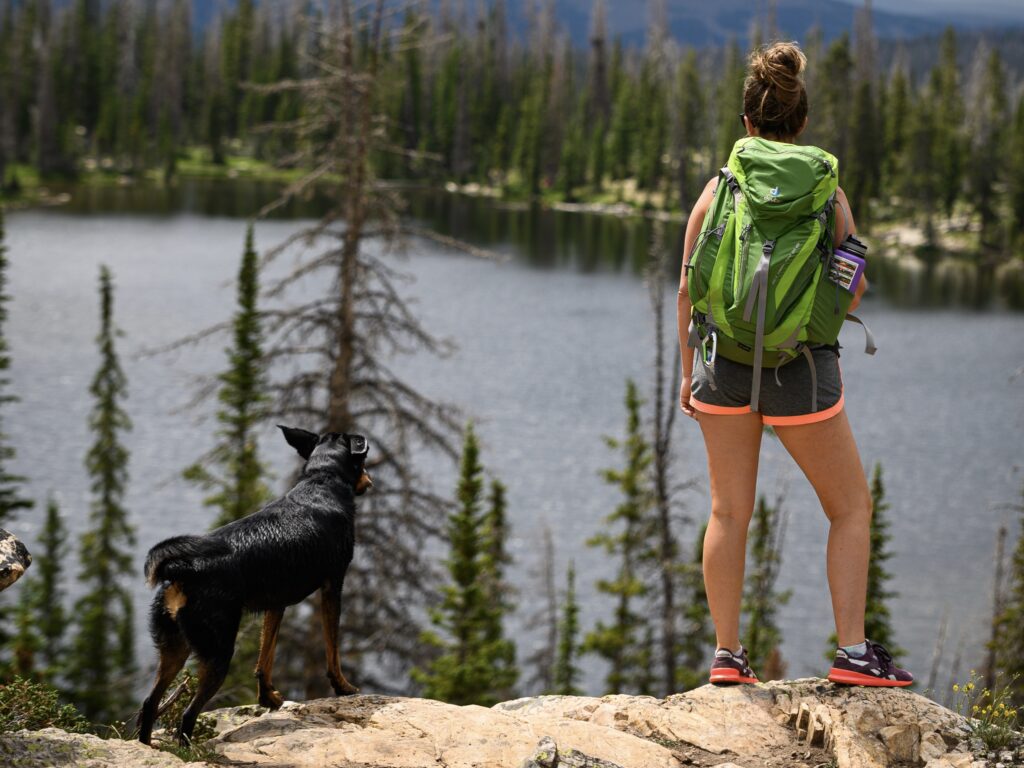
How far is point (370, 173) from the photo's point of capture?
21.8 m

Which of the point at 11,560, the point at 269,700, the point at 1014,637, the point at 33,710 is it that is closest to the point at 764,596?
the point at 1014,637

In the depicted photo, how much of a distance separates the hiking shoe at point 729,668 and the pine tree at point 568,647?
25083mm

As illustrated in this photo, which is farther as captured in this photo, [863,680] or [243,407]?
[243,407]

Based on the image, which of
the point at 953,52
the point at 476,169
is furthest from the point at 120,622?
the point at 953,52

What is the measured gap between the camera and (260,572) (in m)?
5.13

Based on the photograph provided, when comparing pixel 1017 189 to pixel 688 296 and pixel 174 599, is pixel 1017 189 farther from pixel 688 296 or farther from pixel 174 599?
pixel 174 599

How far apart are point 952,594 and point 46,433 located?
28836 mm

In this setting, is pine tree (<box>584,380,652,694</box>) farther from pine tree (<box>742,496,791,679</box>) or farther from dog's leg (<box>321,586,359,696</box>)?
dog's leg (<box>321,586,359,696</box>)

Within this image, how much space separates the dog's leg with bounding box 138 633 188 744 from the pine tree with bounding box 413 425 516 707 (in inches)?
790

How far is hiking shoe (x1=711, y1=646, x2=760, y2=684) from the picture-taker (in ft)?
18.9

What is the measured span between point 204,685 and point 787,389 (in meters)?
2.74

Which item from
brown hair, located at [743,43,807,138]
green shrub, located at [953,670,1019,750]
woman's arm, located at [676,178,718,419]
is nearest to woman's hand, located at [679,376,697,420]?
woman's arm, located at [676,178,718,419]

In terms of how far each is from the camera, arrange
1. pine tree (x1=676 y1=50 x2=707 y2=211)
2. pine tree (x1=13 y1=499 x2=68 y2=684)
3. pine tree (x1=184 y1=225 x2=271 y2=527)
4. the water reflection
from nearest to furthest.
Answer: pine tree (x1=184 y1=225 x2=271 y2=527) → pine tree (x1=13 y1=499 x2=68 y2=684) → the water reflection → pine tree (x1=676 y1=50 x2=707 y2=211)

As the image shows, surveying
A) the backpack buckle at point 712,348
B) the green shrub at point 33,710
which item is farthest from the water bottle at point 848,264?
the green shrub at point 33,710
